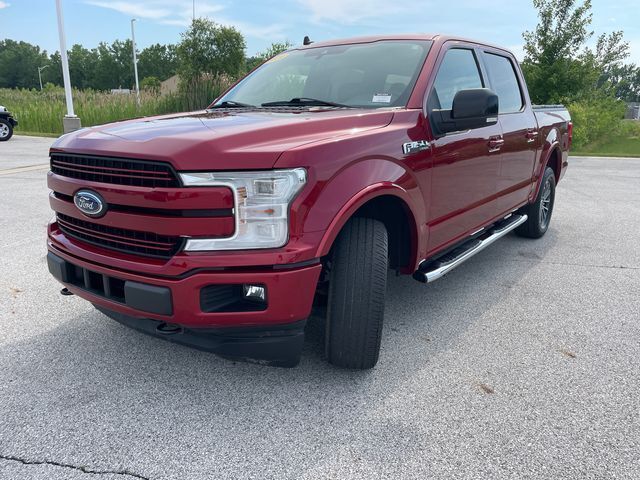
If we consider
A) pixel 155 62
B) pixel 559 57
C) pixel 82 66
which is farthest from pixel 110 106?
pixel 82 66

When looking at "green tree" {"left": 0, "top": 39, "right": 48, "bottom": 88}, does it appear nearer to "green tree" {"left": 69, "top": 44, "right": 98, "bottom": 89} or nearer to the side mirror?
"green tree" {"left": 69, "top": 44, "right": 98, "bottom": 89}

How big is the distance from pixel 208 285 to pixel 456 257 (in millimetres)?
1877

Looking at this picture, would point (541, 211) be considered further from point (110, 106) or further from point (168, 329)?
point (110, 106)

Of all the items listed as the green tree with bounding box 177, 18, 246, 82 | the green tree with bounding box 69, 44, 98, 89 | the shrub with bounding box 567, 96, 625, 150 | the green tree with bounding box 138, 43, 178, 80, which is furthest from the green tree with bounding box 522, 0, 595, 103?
the green tree with bounding box 69, 44, 98, 89

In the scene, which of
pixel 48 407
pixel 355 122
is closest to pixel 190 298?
pixel 48 407

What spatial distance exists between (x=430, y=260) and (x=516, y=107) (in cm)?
210

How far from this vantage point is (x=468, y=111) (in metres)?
2.90

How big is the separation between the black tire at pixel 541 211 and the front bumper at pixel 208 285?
386cm

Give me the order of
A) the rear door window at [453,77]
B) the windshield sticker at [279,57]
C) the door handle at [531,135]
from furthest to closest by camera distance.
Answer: the door handle at [531,135], the windshield sticker at [279,57], the rear door window at [453,77]

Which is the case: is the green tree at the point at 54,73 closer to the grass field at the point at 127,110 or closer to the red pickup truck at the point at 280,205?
the grass field at the point at 127,110

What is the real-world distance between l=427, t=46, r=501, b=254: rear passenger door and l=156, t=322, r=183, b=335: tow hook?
160 cm

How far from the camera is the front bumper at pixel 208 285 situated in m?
2.12

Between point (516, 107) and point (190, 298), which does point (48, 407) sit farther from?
point (516, 107)

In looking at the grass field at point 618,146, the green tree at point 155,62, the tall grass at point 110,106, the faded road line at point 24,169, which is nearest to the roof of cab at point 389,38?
the faded road line at point 24,169
